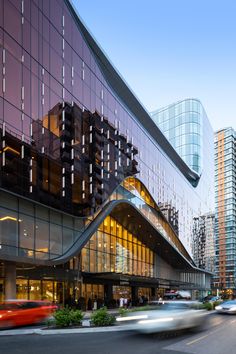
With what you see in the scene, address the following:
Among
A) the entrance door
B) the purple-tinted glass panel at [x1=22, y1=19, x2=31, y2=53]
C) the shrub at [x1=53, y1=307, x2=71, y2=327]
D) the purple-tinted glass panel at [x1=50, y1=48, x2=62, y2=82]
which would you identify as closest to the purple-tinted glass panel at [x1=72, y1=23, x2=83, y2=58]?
the purple-tinted glass panel at [x1=50, y1=48, x2=62, y2=82]

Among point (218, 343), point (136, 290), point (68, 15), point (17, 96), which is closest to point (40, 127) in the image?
point (17, 96)

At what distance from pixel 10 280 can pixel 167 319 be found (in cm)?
1564

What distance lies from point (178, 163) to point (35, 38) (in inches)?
2293

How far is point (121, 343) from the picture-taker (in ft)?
51.3

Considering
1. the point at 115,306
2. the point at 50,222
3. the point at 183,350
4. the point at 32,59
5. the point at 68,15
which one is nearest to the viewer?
the point at 183,350

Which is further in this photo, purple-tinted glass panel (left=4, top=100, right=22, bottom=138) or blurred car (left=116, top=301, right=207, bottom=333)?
purple-tinted glass panel (left=4, top=100, right=22, bottom=138)

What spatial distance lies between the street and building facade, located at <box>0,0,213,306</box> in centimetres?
1042

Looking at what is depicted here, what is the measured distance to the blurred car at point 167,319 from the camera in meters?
16.7

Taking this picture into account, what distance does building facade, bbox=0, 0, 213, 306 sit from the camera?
29953 millimetres

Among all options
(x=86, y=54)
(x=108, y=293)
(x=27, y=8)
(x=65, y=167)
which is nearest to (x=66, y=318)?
(x=65, y=167)

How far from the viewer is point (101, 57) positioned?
49.5m

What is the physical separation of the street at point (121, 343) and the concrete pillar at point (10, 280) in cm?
1146

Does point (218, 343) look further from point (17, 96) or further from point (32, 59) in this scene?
point (32, 59)

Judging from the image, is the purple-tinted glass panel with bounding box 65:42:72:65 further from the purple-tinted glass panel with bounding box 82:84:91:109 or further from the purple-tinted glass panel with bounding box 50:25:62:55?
the purple-tinted glass panel with bounding box 82:84:91:109
